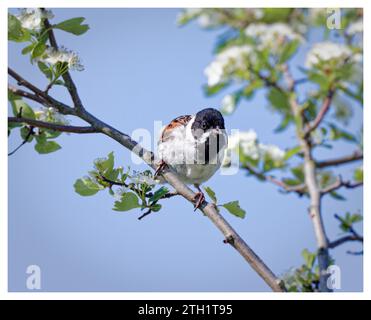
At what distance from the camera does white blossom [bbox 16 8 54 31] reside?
1.51 metres

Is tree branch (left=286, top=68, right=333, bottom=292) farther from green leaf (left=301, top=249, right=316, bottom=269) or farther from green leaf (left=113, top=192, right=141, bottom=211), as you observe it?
green leaf (left=113, top=192, right=141, bottom=211)

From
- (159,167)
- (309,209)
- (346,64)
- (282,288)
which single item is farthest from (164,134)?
(282,288)

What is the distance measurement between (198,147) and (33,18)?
69 cm

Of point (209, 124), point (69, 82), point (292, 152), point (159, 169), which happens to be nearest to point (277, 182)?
point (292, 152)

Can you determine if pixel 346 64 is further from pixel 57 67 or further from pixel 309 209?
pixel 57 67

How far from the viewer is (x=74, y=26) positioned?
1559 millimetres

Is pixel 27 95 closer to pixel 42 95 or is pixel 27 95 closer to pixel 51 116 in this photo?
pixel 42 95

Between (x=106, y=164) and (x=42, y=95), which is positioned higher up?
(x=42, y=95)

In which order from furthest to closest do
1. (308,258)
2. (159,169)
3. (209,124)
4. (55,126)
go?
(209,124)
(308,258)
(159,169)
(55,126)

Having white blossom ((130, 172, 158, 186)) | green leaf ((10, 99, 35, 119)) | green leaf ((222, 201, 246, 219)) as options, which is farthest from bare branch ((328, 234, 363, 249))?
green leaf ((10, 99, 35, 119))

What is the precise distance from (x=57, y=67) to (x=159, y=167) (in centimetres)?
39

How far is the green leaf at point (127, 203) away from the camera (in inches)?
56.6

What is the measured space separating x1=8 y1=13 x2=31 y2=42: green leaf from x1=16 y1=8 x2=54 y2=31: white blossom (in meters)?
0.01
